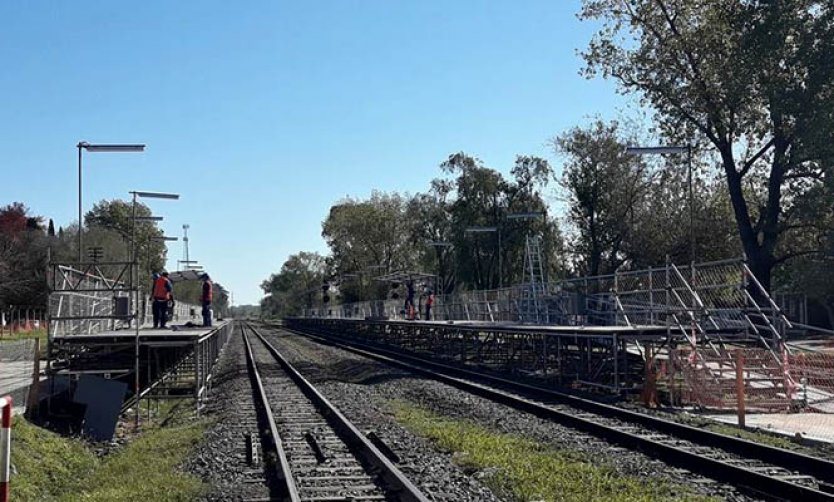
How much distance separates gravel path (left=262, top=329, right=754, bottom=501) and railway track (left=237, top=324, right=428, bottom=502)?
44 centimetres

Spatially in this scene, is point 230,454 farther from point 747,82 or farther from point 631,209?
point 631,209

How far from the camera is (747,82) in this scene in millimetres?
34906

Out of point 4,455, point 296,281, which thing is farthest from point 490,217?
point 296,281

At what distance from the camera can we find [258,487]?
11.1 m

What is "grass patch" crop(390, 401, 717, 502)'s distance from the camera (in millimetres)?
9875

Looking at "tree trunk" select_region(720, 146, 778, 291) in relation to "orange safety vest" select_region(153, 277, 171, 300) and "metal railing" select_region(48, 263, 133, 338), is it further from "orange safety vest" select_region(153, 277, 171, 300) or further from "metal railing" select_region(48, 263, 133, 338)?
"metal railing" select_region(48, 263, 133, 338)

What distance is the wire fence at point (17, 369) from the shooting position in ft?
75.4

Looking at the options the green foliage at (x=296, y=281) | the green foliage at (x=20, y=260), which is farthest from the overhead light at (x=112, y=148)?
the green foliage at (x=296, y=281)

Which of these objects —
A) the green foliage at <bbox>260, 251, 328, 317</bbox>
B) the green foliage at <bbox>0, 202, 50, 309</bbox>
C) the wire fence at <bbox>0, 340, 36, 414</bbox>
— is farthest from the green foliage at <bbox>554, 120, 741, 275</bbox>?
the green foliage at <bbox>260, 251, 328, 317</bbox>

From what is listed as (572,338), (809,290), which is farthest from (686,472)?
(809,290)

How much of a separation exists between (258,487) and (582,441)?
519cm

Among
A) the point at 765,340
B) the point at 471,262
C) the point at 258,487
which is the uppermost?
the point at 471,262

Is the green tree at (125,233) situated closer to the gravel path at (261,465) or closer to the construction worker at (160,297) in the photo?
the construction worker at (160,297)

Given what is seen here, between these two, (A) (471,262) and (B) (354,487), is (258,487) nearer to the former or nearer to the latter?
(B) (354,487)
